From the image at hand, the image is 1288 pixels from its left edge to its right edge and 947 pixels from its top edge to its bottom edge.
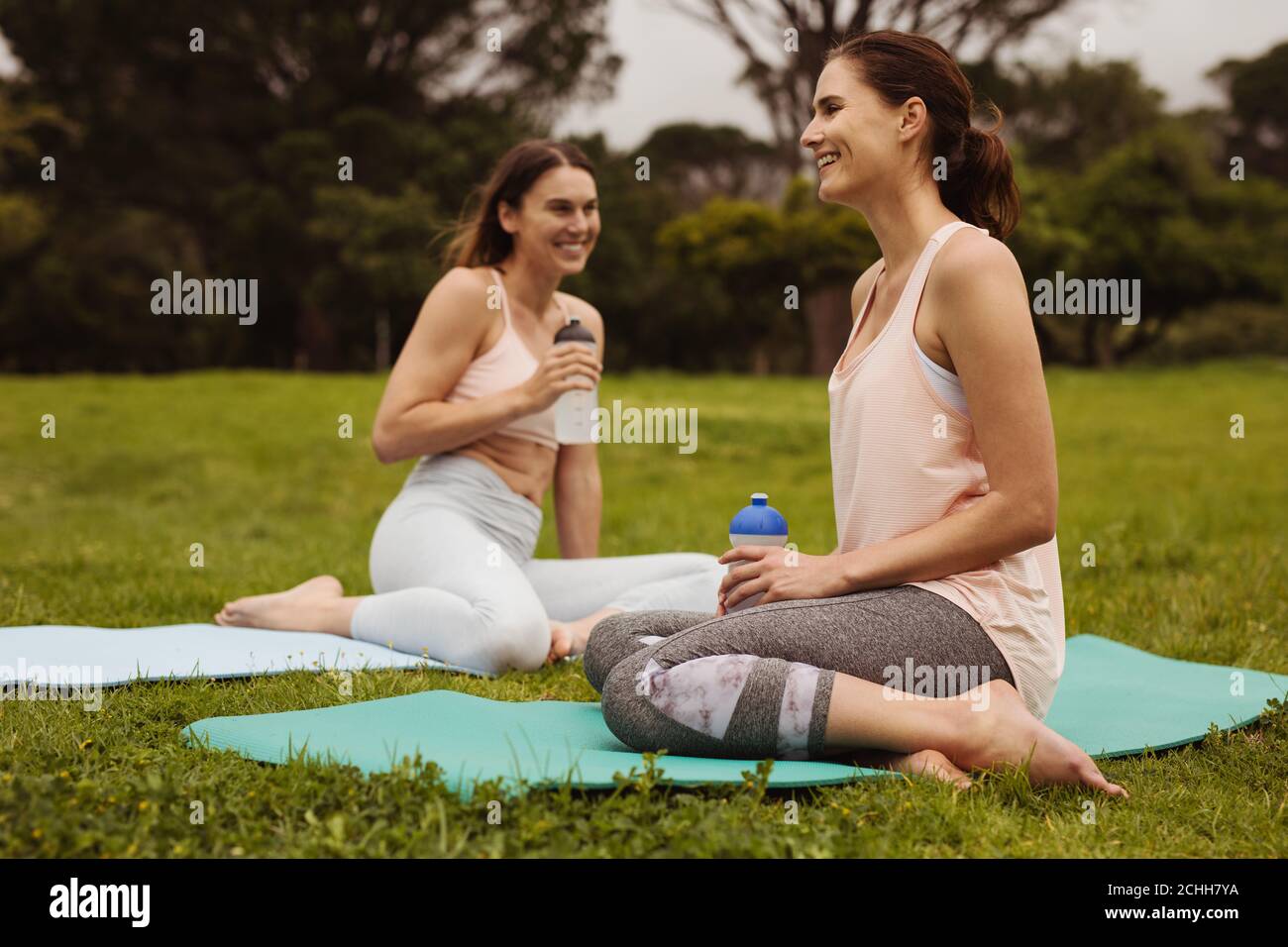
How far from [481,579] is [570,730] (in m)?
1.00

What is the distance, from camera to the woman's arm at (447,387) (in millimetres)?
3949

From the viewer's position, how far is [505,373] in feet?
13.8

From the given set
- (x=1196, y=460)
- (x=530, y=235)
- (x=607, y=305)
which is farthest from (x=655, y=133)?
(x=530, y=235)

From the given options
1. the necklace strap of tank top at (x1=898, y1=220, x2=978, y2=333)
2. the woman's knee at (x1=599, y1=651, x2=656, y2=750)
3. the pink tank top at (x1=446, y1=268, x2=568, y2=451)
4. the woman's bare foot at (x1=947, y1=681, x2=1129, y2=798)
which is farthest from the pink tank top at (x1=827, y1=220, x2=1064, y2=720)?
the pink tank top at (x1=446, y1=268, x2=568, y2=451)

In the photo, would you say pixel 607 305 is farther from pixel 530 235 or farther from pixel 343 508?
pixel 530 235

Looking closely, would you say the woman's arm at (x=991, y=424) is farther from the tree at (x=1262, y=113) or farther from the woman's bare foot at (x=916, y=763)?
the tree at (x=1262, y=113)

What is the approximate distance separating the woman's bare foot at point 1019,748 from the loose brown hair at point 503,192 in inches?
98.6

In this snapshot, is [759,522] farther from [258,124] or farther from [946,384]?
[258,124]

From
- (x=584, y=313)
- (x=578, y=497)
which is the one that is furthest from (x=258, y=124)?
(x=578, y=497)

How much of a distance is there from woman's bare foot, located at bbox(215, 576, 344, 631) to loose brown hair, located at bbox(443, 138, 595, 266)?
1.24 meters

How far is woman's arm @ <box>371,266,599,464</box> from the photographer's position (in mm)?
3949

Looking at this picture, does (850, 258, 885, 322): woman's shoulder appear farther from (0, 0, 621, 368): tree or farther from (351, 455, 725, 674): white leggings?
(0, 0, 621, 368): tree

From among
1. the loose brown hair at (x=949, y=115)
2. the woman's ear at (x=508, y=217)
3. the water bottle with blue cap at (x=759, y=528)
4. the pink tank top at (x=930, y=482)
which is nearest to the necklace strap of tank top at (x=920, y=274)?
the pink tank top at (x=930, y=482)
